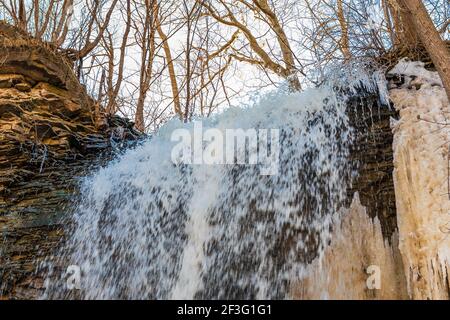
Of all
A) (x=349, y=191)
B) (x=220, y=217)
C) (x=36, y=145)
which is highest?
(x=36, y=145)

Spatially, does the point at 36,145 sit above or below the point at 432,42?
below

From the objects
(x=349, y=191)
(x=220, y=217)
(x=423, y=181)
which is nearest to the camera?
(x=423, y=181)

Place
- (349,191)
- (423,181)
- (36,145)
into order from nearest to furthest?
(423,181) < (349,191) < (36,145)

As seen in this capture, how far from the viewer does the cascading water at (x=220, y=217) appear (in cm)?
293

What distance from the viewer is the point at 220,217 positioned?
10.7 feet

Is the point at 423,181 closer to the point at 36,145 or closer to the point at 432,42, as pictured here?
the point at 432,42

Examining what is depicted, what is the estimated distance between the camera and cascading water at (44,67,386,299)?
293 centimetres

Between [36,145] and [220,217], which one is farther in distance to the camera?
[36,145]

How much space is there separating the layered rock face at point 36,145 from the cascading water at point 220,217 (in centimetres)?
24

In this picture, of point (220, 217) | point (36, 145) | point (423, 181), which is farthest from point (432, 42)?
point (36, 145)

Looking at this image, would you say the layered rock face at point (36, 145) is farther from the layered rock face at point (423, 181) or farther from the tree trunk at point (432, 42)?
the tree trunk at point (432, 42)

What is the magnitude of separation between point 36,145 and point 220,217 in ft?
7.10

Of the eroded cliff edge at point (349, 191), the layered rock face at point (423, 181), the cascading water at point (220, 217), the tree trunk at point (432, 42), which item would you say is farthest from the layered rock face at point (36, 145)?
the tree trunk at point (432, 42)
